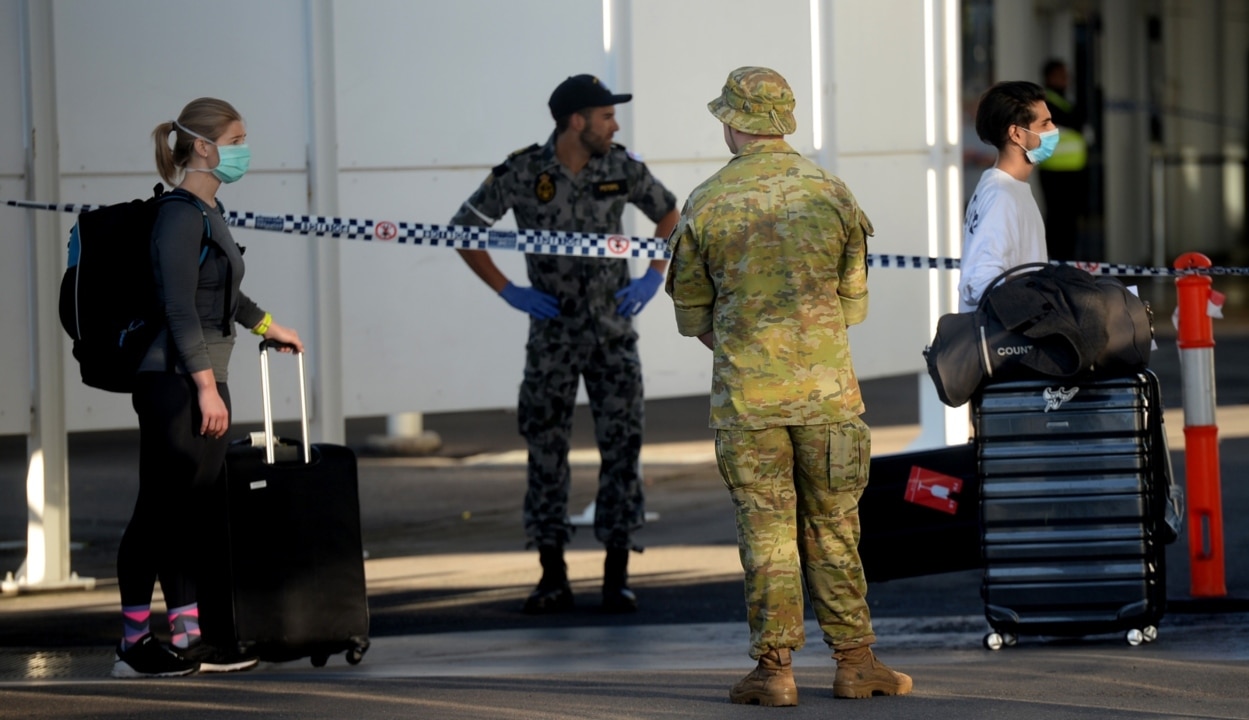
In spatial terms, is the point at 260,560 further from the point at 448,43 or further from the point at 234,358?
the point at 448,43

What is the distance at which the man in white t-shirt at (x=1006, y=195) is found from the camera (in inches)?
233

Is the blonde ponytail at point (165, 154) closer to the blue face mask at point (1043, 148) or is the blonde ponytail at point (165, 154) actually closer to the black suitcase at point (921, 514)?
the black suitcase at point (921, 514)

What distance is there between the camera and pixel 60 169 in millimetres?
7980

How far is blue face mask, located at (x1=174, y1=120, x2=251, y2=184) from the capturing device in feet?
19.0

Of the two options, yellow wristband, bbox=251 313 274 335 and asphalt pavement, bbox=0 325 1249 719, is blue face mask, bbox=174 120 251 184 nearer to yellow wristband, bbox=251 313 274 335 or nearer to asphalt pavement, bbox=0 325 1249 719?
yellow wristband, bbox=251 313 274 335

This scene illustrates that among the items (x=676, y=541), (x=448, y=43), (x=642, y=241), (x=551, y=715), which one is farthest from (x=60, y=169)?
(x=551, y=715)

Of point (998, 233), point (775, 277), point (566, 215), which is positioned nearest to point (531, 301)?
point (566, 215)

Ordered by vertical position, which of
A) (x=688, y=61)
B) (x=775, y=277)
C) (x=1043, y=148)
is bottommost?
(x=775, y=277)

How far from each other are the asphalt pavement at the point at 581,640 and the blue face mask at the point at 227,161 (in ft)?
5.03

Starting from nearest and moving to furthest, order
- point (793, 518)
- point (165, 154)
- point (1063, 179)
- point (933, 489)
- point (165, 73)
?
point (793, 518) < point (165, 154) < point (933, 489) < point (165, 73) < point (1063, 179)

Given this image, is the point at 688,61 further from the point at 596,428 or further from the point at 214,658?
the point at 214,658

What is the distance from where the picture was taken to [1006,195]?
5.93m

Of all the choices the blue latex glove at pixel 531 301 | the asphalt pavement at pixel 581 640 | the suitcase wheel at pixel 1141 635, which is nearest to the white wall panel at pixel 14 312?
the asphalt pavement at pixel 581 640

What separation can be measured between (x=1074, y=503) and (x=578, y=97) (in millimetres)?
2376
